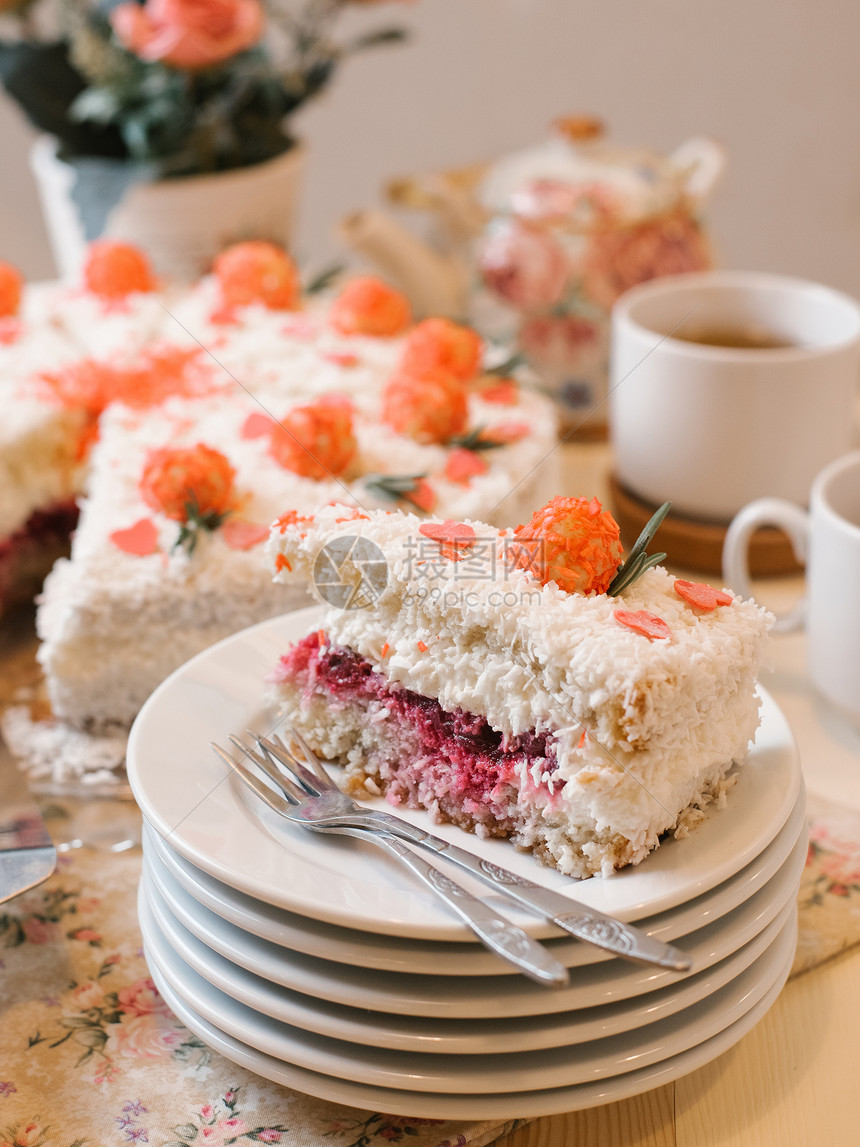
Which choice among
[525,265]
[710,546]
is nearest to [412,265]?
[525,265]

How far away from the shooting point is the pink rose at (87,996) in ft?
2.67

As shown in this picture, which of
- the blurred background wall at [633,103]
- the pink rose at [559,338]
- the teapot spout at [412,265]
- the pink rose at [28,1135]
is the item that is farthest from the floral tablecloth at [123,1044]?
the blurred background wall at [633,103]

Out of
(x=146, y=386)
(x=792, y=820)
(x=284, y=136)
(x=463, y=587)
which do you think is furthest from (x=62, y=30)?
(x=792, y=820)

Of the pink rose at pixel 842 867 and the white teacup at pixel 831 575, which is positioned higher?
the white teacup at pixel 831 575

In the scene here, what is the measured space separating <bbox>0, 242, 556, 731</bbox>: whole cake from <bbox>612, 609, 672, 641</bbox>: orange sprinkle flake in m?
0.24

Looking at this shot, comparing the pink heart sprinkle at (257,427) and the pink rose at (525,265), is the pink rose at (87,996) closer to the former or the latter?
the pink heart sprinkle at (257,427)

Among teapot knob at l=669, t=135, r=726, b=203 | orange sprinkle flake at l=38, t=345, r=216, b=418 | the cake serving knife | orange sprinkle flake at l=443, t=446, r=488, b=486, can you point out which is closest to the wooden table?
the cake serving knife

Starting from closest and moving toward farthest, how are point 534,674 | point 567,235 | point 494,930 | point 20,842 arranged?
point 494,930, point 534,674, point 20,842, point 567,235

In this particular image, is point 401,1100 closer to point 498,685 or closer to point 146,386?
point 498,685

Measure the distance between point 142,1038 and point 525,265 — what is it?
1.17 m

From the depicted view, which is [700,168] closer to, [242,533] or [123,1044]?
[242,533]

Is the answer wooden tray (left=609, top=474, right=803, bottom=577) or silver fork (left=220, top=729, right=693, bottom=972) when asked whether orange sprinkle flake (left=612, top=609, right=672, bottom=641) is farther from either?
wooden tray (left=609, top=474, right=803, bottom=577)

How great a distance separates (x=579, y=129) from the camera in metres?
1.68

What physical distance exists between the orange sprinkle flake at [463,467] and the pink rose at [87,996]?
623 millimetres
